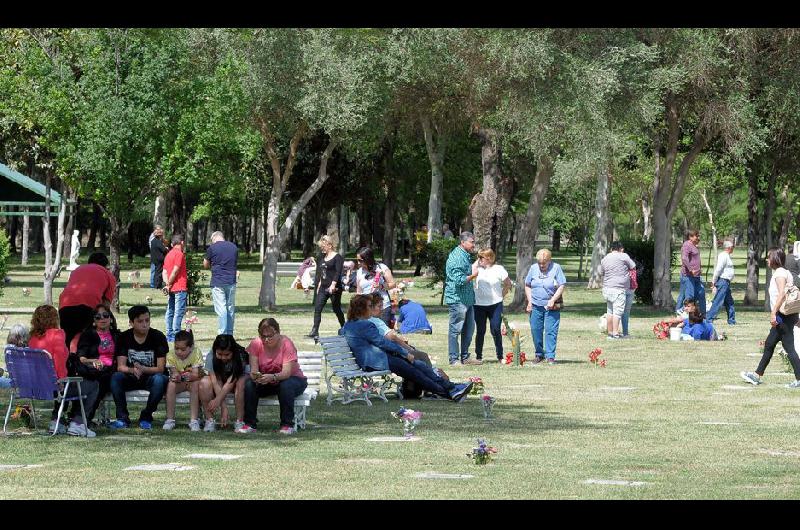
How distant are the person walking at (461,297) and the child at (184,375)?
23.1 ft

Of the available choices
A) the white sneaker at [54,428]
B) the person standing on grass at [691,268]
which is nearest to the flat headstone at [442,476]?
the white sneaker at [54,428]

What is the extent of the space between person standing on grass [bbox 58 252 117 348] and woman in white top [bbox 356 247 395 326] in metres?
6.05

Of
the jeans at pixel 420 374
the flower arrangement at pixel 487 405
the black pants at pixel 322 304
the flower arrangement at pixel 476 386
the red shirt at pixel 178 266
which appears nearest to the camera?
the flower arrangement at pixel 487 405

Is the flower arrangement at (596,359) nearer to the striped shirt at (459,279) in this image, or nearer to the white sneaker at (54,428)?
the striped shirt at (459,279)

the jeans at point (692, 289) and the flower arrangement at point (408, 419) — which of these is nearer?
the flower arrangement at point (408, 419)

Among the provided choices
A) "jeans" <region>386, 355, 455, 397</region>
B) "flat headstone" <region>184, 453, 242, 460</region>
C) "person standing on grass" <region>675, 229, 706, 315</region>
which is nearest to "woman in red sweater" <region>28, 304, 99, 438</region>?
"flat headstone" <region>184, 453, 242, 460</region>

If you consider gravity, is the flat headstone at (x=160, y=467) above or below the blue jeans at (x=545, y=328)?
below

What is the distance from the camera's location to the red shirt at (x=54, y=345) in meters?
12.8

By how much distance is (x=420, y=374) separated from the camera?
1536 cm

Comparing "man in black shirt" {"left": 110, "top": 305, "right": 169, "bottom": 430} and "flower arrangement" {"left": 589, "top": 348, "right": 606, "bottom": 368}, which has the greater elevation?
"man in black shirt" {"left": 110, "top": 305, "right": 169, "bottom": 430}

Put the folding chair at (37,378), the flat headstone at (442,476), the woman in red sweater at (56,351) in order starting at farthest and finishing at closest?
1. the woman in red sweater at (56,351)
2. the folding chair at (37,378)
3. the flat headstone at (442,476)

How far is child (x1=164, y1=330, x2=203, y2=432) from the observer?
41.8 feet

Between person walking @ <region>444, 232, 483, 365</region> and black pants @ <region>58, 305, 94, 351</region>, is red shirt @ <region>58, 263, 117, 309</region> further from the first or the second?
person walking @ <region>444, 232, 483, 365</region>
